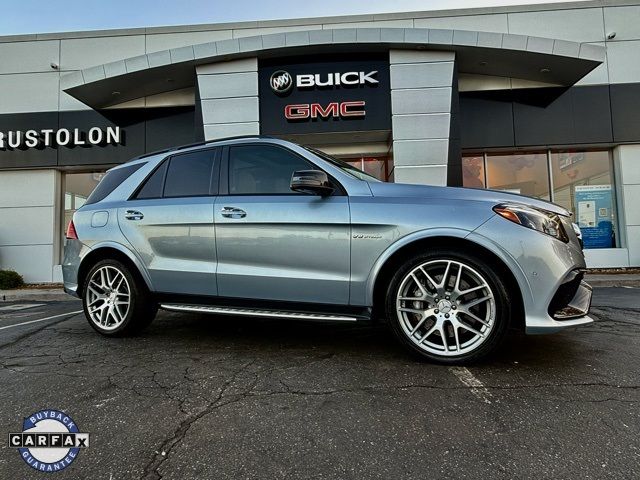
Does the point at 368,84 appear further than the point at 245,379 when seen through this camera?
Yes

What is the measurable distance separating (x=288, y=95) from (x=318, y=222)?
25.5ft

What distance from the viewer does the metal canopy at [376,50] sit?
9055 millimetres

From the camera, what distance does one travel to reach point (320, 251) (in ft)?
9.69

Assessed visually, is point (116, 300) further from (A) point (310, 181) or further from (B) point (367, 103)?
(B) point (367, 103)

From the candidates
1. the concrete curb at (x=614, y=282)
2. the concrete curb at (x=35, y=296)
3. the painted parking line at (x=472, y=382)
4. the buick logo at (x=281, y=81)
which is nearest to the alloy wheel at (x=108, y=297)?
the painted parking line at (x=472, y=382)

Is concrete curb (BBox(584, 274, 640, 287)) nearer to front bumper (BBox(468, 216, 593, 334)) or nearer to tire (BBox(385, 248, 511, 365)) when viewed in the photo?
front bumper (BBox(468, 216, 593, 334))

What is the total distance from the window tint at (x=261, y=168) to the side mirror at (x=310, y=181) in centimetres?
32

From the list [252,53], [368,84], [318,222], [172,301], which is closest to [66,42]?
[252,53]

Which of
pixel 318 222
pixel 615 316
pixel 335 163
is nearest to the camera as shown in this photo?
pixel 318 222

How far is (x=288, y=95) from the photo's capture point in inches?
389

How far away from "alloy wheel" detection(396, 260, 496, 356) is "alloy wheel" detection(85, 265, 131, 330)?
251 cm

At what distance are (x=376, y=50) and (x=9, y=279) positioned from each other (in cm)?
1129

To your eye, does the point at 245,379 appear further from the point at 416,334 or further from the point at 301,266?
the point at 416,334

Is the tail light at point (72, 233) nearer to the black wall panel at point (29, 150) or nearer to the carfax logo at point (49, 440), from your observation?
the carfax logo at point (49, 440)
